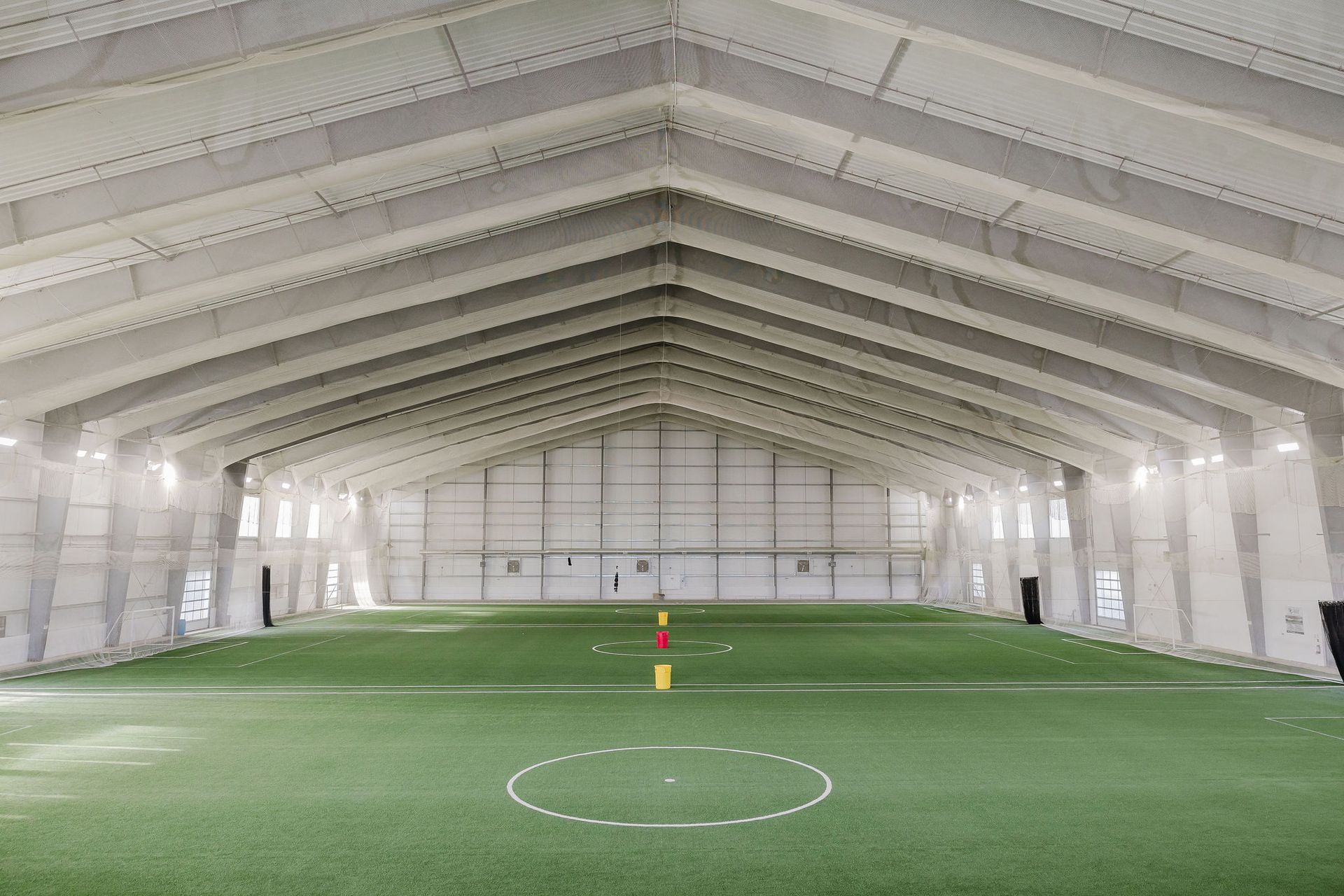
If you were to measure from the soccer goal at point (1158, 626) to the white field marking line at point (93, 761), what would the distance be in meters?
24.1

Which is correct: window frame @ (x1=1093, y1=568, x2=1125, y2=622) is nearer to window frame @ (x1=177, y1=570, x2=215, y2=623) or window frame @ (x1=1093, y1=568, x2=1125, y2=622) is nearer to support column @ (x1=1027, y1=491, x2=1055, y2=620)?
support column @ (x1=1027, y1=491, x2=1055, y2=620)

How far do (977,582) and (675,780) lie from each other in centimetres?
3594

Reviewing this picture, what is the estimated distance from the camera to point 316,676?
62.6ft

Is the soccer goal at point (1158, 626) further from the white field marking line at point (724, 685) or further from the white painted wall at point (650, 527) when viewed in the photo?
the white painted wall at point (650, 527)

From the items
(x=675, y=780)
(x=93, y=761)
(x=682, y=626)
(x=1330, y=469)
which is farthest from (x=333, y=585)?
(x=1330, y=469)

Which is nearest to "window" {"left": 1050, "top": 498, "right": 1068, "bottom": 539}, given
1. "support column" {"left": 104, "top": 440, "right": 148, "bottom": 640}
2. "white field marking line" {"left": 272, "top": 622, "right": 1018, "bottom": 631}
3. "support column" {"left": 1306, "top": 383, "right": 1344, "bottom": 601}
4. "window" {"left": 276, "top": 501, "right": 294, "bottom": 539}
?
"white field marking line" {"left": 272, "top": 622, "right": 1018, "bottom": 631}

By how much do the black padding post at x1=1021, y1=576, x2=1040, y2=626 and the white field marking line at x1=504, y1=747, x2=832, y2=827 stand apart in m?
24.8

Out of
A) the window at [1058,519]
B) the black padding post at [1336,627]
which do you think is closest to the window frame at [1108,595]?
the window at [1058,519]

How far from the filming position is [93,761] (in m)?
11.1

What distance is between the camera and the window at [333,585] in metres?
41.8

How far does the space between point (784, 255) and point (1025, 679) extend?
10539mm

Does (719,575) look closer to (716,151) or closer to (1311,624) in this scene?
(1311,624)

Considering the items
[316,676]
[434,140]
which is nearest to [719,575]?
[316,676]

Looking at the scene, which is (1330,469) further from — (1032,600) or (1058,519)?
(1058,519)
